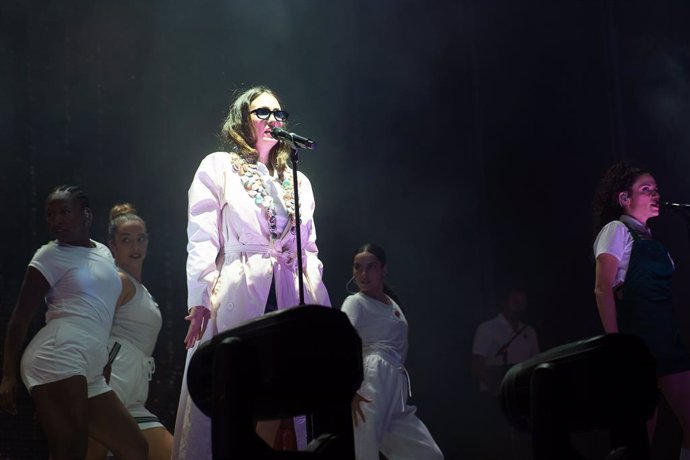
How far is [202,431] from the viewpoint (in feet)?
11.3

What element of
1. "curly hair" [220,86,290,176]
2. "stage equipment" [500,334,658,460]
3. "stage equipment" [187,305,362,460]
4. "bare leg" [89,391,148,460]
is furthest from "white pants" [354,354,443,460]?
"stage equipment" [187,305,362,460]

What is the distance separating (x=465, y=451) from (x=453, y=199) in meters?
2.27

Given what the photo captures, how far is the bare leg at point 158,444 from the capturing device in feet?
14.9

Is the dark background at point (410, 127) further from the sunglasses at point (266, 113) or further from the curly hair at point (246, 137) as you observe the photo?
the sunglasses at point (266, 113)

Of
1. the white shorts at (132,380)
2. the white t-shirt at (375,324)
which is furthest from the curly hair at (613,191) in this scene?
the white shorts at (132,380)

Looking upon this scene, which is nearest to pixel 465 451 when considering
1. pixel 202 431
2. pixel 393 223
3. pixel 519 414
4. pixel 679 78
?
pixel 393 223

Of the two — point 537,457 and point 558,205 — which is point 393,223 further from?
point 537,457

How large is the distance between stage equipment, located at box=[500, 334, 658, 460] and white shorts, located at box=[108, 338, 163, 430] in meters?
2.88

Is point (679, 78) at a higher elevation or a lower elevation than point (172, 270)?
higher

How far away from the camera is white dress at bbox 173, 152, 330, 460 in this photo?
3508 mm

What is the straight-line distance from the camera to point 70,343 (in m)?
3.92

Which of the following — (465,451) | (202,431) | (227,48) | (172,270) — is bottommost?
(465,451)

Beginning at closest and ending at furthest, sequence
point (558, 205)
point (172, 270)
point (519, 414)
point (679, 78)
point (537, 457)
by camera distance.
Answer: point (537, 457)
point (519, 414)
point (172, 270)
point (679, 78)
point (558, 205)

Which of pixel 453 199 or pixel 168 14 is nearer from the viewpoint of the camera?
pixel 168 14
